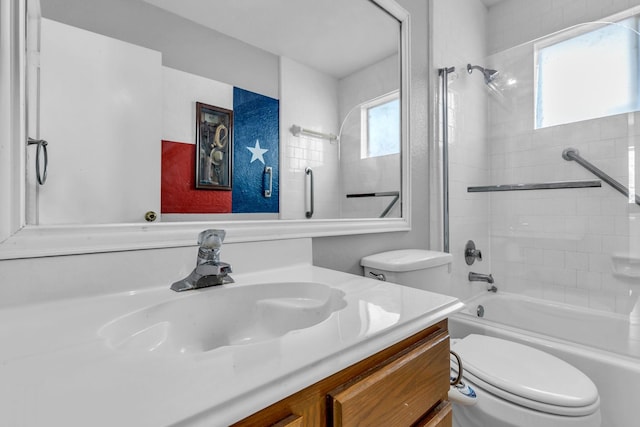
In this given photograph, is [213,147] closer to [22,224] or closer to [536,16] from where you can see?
[22,224]

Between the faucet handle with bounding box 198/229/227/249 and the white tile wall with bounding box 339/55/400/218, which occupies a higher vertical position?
the white tile wall with bounding box 339/55/400/218

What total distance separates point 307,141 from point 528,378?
3.21ft

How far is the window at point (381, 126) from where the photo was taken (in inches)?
48.7

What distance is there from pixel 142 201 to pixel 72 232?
0.14 m

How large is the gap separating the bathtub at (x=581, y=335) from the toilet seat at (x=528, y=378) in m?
0.23

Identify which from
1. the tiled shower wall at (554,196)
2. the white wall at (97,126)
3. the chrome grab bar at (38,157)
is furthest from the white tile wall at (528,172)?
the chrome grab bar at (38,157)

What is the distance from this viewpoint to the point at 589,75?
5.64ft

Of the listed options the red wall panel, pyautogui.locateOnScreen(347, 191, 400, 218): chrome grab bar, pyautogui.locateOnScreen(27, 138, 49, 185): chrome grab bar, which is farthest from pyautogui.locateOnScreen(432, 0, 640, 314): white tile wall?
pyautogui.locateOnScreen(27, 138, 49, 185): chrome grab bar

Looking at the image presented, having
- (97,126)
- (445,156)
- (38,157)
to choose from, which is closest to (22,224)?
(38,157)

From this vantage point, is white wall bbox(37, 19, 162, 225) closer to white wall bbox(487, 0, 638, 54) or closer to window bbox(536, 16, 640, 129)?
window bbox(536, 16, 640, 129)

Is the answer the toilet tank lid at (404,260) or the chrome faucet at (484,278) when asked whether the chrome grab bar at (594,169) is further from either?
the toilet tank lid at (404,260)

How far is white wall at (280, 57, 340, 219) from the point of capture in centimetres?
95

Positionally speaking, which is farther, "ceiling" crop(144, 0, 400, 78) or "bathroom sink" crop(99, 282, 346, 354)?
"ceiling" crop(144, 0, 400, 78)

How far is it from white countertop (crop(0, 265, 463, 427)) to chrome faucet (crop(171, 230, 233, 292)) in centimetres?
11
